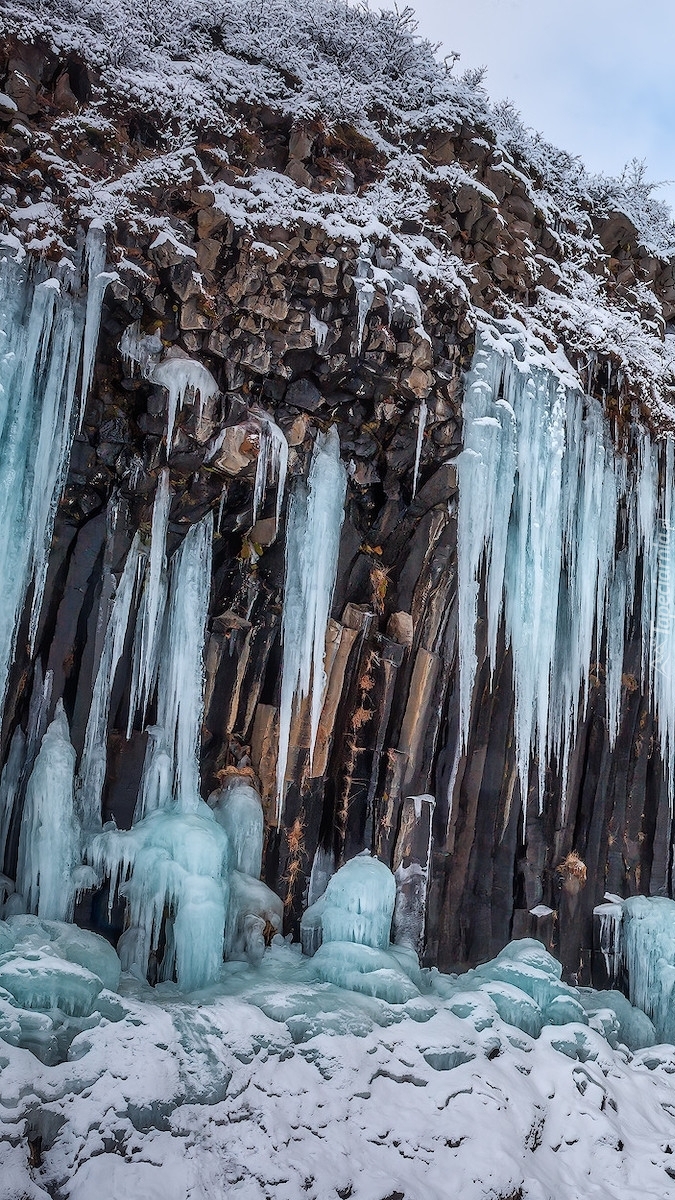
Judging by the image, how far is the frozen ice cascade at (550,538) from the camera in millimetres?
9477

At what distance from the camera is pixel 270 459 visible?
8.38 metres

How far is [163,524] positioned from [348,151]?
4.21 metres

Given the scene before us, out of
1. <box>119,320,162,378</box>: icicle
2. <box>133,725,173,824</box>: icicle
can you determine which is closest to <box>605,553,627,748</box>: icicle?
<box>133,725,173,824</box>: icicle

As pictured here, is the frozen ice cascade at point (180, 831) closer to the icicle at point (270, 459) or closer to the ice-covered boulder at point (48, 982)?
the icicle at point (270, 459)

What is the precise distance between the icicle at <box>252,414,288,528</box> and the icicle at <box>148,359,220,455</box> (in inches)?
27.8

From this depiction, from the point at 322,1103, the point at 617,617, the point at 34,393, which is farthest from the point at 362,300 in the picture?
the point at 322,1103

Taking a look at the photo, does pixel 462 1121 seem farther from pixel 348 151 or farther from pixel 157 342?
pixel 348 151

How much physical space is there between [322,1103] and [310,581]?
178 inches

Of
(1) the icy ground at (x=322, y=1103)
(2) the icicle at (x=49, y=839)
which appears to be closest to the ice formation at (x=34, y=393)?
(2) the icicle at (x=49, y=839)

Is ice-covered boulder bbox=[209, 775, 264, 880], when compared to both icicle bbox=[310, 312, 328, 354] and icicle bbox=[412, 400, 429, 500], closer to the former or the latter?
icicle bbox=[412, 400, 429, 500]

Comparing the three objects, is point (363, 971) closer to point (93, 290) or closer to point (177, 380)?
point (177, 380)

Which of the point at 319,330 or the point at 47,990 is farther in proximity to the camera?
the point at 319,330

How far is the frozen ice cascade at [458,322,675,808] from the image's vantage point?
373 inches

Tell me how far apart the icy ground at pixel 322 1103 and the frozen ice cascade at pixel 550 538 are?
10.6 feet
